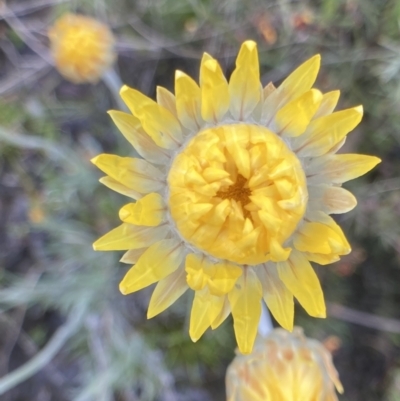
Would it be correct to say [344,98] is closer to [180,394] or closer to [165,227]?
[165,227]

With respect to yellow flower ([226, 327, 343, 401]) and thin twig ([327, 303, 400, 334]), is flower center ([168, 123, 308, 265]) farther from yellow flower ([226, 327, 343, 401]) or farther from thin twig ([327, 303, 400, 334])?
thin twig ([327, 303, 400, 334])

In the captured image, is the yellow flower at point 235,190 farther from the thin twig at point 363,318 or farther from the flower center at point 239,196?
the thin twig at point 363,318

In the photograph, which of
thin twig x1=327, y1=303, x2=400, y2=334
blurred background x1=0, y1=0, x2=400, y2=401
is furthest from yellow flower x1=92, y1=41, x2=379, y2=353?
thin twig x1=327, y1=303, x2=400, y2=334

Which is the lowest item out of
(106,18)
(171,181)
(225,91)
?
(106,18)

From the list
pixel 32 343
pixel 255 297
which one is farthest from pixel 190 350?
pixel 255 297

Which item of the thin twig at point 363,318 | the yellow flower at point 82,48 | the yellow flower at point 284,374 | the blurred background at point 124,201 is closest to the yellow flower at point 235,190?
the yellow flower at point 284,374

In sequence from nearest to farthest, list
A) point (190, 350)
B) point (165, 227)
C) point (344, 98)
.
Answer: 1. point (165, 227)
2. point (344, 98)
3. point (190, 350)
